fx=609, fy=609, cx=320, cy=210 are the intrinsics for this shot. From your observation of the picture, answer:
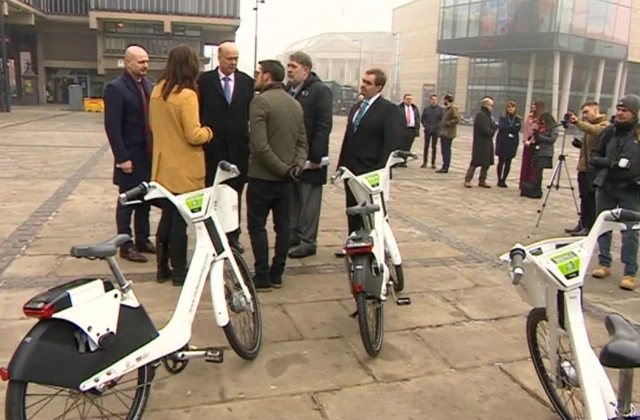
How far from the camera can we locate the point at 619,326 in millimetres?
2252

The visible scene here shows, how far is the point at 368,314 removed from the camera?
11.7 feet

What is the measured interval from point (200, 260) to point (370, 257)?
1009 millimetres

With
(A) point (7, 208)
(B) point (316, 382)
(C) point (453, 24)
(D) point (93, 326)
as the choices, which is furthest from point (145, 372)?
(C) point (453, 24)

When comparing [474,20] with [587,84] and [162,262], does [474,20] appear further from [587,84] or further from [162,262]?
[162,262]

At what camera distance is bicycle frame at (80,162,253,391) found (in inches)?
113

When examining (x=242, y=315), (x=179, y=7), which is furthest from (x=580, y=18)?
(x=242, y=315)

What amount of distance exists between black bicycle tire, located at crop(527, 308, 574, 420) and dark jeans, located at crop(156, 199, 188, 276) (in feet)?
8.01

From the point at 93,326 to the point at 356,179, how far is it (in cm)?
222

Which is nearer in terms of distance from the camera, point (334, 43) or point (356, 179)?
point (356, 179)

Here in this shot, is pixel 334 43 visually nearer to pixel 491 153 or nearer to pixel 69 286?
pixel 491 153

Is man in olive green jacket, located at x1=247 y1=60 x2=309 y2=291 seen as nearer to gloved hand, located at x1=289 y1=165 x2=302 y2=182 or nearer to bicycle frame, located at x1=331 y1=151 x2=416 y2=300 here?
gloved hand, located at x1=289 y1=165 x2=302 y2=182

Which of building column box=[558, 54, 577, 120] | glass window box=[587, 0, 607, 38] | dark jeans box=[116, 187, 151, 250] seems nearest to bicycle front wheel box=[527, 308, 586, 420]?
dark jeans box=[116, 187, 151, 250]

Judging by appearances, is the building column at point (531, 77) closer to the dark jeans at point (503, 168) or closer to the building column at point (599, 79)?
the building column at point (599, 79)

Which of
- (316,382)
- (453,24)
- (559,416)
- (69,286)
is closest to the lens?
(69,286)
